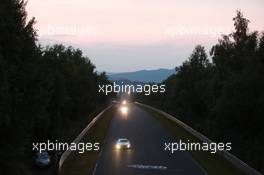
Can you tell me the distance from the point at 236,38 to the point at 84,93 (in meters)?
23.6

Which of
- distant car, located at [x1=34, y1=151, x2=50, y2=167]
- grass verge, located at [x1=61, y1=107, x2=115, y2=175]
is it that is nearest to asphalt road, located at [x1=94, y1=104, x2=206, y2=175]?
grass verge, located at [x1=61, y1=107, x2=115, y2=175]

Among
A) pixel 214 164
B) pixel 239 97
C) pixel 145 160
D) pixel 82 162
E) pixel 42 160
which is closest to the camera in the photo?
pixel 42 160

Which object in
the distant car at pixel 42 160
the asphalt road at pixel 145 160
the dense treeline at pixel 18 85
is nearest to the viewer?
the dense treeline at pixel 18 85

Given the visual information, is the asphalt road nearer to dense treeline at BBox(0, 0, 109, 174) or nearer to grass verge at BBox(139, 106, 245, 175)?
grass verge at BBox(139, 106, 245, 175)

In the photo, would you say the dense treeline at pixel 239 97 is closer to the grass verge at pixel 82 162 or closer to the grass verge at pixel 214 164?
the grass verge at pixel 214 164

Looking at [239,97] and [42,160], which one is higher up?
[239,97]

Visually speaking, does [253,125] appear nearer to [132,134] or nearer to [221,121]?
[221,121]

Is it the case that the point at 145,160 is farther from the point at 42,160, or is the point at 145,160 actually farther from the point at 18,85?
the point at 18,85

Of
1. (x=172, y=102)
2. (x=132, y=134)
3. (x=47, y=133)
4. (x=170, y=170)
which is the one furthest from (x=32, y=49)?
(x=172, y=102)

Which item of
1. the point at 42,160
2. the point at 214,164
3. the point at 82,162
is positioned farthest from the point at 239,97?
the point at 42,160

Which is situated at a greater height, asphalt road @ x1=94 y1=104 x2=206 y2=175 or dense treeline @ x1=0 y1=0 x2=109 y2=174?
dense treeline @ x1=0 y1=0 x2=109 y2=174

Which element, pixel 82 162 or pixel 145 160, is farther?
pixel 145 160

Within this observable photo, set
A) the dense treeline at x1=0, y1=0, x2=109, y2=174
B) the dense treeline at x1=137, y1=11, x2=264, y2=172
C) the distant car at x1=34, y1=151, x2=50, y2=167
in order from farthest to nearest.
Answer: the dense treeline at x1=137, y1=11, x2=264, y2=172 → the distant car at x1=34, y1=151, x2=50, y2=167 → the dense treeline at x1=0, y1=0, x2=109, y2=174

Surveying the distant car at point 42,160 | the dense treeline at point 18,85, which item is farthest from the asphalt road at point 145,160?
the dense treeline at point 18,85
